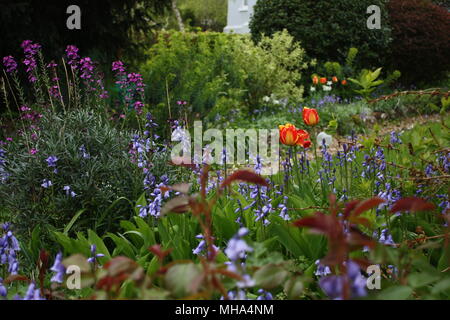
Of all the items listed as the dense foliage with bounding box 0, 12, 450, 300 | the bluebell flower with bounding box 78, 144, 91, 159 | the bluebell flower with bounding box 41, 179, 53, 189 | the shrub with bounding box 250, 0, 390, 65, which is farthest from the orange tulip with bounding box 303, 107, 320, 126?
the shrub with bounding box 250, 0, 390, 65

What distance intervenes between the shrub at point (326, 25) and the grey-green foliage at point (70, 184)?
7343mm

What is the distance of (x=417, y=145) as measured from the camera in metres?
2.53

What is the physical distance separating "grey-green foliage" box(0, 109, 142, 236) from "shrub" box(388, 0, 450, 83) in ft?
29.1

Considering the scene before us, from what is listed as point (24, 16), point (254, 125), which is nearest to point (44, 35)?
point (24, 16)

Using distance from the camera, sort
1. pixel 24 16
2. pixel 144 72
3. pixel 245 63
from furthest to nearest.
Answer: pixel 245 63
pixel 144 72
pixel 24 16

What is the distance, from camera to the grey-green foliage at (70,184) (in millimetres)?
2811

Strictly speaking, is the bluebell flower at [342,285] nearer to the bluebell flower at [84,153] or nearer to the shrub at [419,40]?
the bluebell flower at [84,153]

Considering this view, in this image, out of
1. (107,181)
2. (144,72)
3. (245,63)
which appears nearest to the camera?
(107,181)

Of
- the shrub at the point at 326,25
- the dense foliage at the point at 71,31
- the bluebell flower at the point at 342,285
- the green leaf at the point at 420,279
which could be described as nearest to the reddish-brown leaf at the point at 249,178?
the bluebell flower at the point at 342,285

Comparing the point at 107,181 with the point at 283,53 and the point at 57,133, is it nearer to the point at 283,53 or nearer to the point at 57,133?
the point at 57,133

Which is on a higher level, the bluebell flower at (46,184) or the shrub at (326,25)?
the shrub at (326,25)

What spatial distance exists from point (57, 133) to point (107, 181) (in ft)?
1.52

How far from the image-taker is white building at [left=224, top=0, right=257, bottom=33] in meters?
23.0

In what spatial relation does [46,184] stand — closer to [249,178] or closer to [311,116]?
[311,116]
